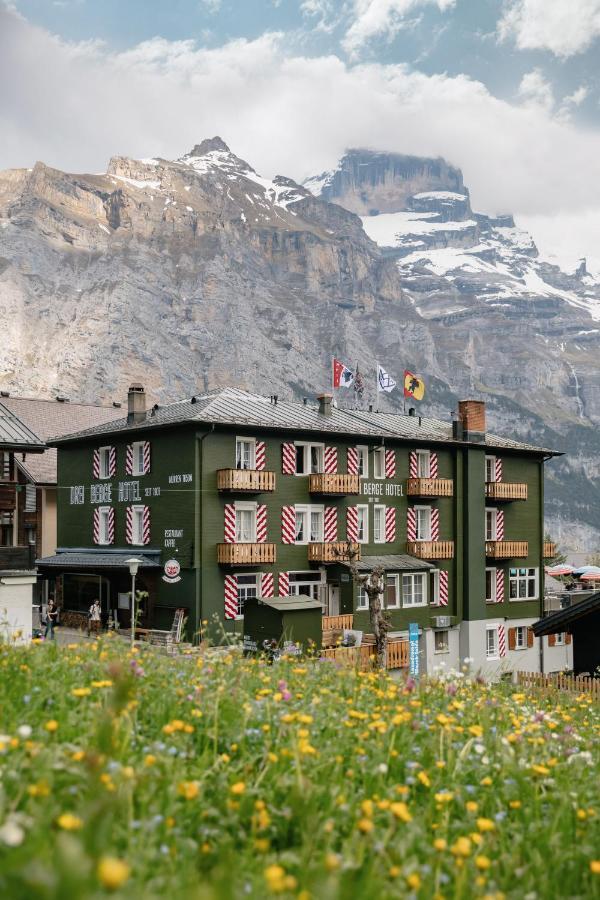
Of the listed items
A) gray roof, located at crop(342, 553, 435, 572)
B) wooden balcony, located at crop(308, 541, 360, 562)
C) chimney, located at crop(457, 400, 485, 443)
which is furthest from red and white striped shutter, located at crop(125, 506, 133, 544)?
chimney, located at crop(457, 400, 485, 443)

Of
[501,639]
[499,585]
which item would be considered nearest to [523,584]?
[499,585]

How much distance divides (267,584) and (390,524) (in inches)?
371

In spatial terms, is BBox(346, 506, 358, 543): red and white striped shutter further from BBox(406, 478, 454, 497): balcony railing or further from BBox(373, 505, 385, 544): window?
BBox(406, 478, 454, 497): balcony railing

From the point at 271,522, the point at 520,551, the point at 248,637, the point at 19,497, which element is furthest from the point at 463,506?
the point at 19,497

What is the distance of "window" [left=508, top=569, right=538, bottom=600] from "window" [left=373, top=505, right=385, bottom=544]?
37.0 ft

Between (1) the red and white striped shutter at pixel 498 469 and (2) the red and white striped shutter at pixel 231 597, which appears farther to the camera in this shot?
(1) the red and white striped shutter at pixel 498 469

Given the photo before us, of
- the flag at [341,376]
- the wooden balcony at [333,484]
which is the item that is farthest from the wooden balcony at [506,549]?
the flag at [341,376]

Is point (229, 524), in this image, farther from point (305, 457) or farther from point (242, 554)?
point (305, 457)

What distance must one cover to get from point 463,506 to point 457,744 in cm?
4731

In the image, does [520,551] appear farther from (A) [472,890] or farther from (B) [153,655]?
(A) [472,890]

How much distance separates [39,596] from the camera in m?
55.3

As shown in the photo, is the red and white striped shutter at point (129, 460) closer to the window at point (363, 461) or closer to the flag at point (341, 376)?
the window at point (363, 461)

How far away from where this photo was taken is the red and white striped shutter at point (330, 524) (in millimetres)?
48062

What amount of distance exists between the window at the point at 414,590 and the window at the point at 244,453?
11668 millimetres
